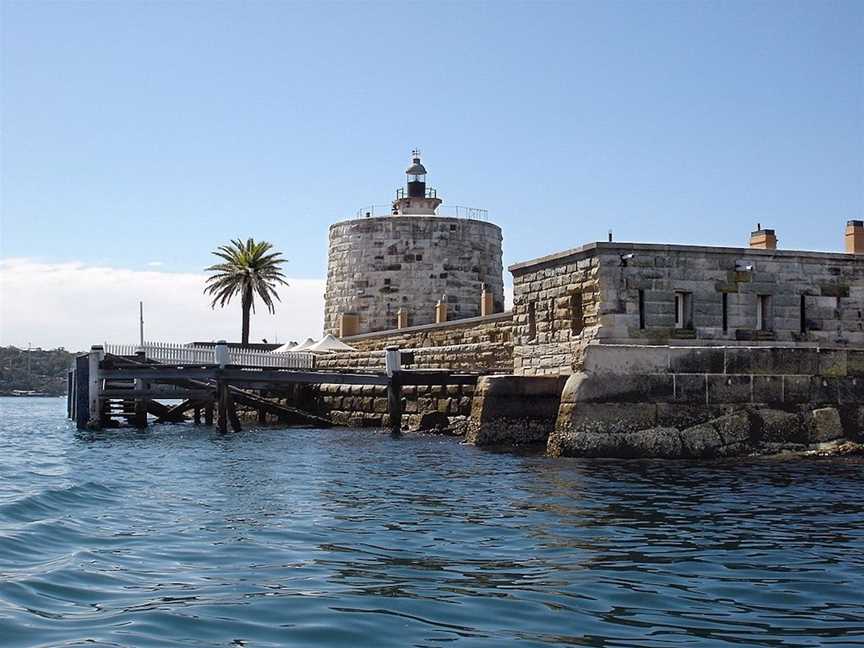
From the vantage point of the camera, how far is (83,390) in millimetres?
25312

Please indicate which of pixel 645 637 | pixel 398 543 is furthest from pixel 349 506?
pixel 645 637

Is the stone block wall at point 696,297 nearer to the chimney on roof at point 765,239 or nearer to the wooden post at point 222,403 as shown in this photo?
the chimney on roof at point 765,239

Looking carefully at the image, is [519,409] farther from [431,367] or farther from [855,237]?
[431,367]

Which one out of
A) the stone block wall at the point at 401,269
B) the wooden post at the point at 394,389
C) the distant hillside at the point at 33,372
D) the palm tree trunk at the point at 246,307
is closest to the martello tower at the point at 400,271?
the stone block wall at the point at 401,269

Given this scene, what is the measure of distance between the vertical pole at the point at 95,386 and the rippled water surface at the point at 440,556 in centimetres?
957

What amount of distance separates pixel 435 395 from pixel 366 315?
15590 millimetres

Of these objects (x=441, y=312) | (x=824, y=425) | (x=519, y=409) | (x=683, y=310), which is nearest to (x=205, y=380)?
(x=519, y=409)

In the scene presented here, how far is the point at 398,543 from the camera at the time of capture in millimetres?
8961

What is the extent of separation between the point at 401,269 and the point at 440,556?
3160 cm

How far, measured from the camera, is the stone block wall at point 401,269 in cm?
3969

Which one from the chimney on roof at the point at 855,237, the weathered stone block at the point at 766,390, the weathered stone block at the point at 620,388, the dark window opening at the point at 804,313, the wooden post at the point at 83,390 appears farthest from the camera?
the wooden post at the point at 83,390

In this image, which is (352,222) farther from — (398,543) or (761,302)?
(398,543)

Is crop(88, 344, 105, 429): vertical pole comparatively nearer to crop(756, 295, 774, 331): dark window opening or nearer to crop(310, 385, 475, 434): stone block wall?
crop(310, 385, 475, 434): stone block wall

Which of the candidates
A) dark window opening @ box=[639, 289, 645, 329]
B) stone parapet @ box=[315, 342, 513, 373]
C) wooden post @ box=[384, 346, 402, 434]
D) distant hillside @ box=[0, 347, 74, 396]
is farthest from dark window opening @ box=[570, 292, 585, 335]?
distant hillside @ box=[0, 347, 74, 396]
